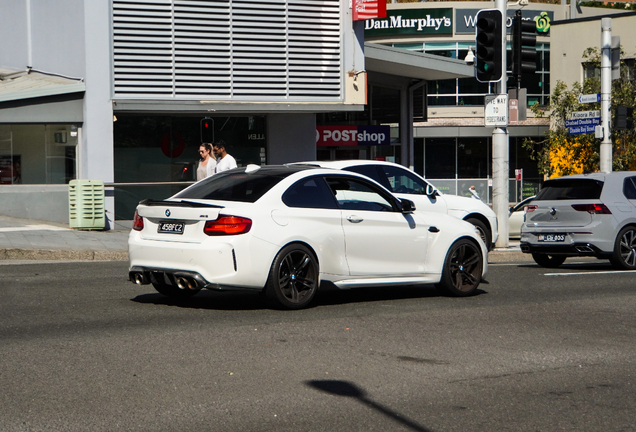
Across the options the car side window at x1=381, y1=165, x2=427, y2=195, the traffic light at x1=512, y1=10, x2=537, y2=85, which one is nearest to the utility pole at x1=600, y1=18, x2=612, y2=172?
the traffic light at x1=512, y1=10, x2=537, y2=85

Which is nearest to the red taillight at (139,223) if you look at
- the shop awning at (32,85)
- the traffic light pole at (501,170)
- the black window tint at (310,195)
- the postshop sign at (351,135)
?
the black window tint at (310,195)

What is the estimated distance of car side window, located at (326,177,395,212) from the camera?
30.5ft

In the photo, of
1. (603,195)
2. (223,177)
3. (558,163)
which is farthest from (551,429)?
(558,163)

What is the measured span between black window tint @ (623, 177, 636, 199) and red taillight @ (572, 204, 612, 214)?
0.57m

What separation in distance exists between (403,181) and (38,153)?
32.1ft

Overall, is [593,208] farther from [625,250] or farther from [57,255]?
[57,255]

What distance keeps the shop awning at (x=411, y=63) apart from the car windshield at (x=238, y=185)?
13401 mm

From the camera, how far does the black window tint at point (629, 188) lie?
1413cm

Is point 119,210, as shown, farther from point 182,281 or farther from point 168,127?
point 182,281

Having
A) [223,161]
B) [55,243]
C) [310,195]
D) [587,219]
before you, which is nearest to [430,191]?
[587,219]

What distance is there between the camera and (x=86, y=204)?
60.0 ft

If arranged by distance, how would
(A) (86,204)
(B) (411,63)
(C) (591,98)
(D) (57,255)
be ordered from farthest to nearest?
(B) (411,63) → (C) (591,98) → (A) (86,204) → (D) (57,255)

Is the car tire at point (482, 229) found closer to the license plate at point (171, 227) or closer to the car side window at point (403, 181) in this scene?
the car side window at point (403, 181)

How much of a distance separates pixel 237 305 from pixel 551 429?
475 centimetres
